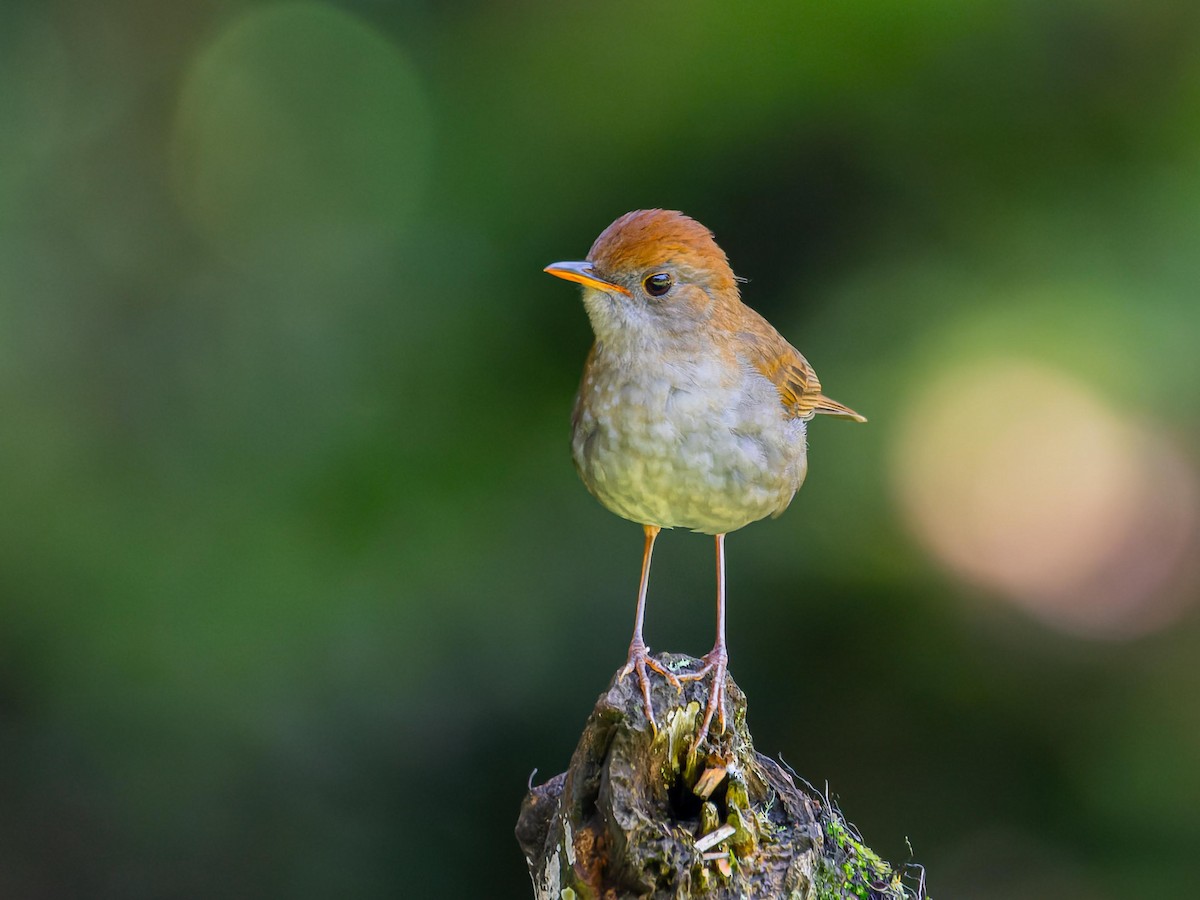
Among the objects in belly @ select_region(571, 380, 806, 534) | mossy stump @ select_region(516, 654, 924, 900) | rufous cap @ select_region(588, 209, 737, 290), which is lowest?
mossy stump @ select_region(516, 654, 924, 900)

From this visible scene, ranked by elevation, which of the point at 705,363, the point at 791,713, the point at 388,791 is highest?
the point at 705,363

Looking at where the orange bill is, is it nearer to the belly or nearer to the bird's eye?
the bird's eye

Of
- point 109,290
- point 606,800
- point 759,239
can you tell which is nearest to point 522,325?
point 759,239

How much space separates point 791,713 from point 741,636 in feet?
1.27

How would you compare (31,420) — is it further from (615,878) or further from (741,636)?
(615,878)

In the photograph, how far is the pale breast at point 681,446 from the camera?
3416 mm

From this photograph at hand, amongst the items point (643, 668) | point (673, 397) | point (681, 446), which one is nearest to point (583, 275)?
point (673, 397)

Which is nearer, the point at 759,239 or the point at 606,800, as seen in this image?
the point at 606,800

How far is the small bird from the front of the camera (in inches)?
135

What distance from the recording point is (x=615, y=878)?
2.74 meters

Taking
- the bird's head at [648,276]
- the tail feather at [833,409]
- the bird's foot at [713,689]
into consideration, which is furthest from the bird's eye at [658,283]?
the bird's foot at [713,689]

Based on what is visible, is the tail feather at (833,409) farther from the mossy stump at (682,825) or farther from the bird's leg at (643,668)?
the mossy stump at (682,825)

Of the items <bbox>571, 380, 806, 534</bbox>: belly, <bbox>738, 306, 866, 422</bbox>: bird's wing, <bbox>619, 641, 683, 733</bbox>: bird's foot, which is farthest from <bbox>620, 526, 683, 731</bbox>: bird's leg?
<bbox>738, 306, 866, 422</bbox>: bird's wing

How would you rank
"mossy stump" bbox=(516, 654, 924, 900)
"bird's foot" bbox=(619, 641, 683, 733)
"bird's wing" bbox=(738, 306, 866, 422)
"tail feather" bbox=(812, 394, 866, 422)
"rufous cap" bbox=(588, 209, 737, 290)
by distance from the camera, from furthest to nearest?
"tail feather" bbox=(812, 394, 866, 422) < "bird's wing" bbox=(738, 306, 866, 422) < "rufous cap" bbox=(588, 209, 737, 290) < "bird's foot" bbox=(619, 641, 683, 733) < "mossy stump" bbox=(516, 654, 924, 900)
